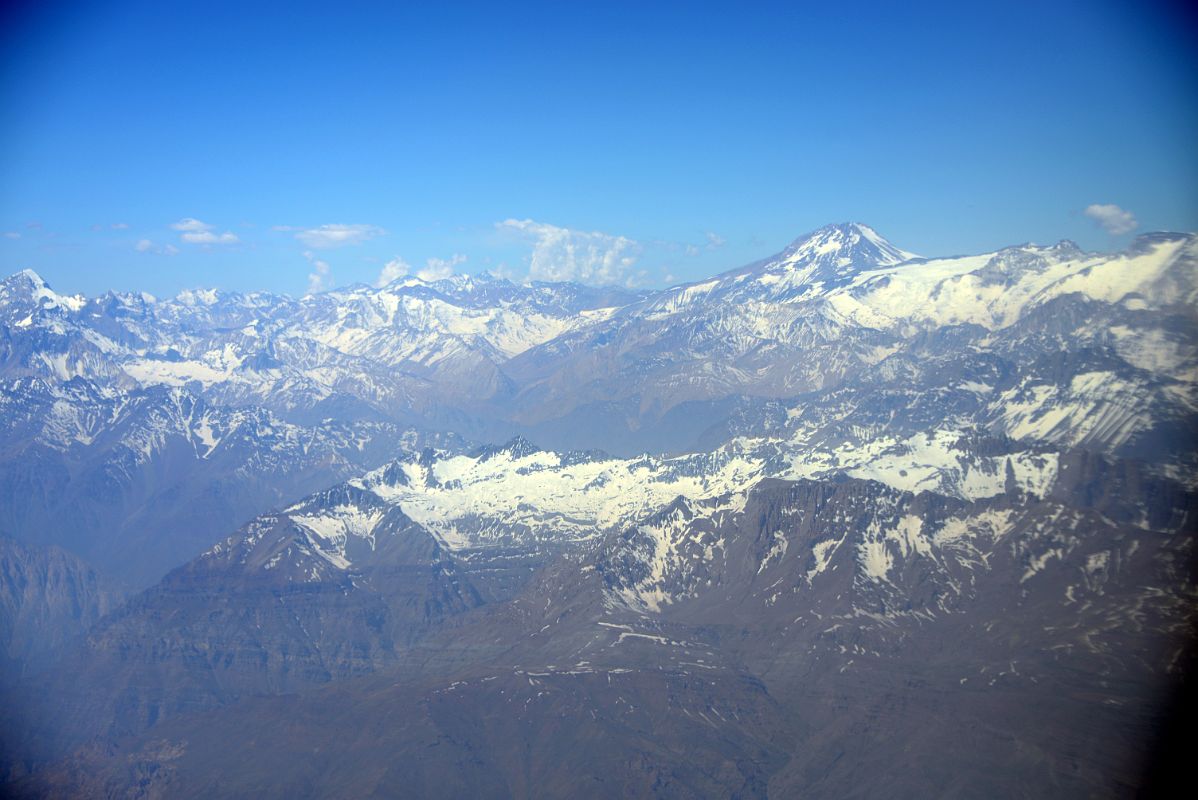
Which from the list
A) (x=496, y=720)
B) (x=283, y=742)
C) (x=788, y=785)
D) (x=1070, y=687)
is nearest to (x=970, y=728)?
(x=1070, y=687)

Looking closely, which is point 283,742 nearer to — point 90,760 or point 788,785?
point 90,760

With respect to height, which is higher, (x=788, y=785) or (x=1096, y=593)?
(x=1096, y=593)

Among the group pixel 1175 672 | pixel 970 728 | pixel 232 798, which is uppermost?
pixel 1175 672

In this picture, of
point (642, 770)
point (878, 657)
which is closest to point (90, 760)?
point (642, 770)

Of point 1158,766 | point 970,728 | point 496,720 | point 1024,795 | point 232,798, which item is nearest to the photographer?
point 1158,766

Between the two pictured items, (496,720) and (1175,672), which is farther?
(496,720)

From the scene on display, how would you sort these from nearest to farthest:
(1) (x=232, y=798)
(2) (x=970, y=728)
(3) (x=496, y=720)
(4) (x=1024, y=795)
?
1. (4) (x=1024, y=795)
2. (2) (x=970, y=728)
3. (1) (x=232, y=798)
4. (3) (x=496, y=720)

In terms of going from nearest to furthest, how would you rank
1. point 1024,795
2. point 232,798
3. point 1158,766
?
point 1158,766
point 1024,795
point 232,798

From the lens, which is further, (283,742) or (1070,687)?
(283,742)

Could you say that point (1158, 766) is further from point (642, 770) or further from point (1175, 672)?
point (642, 770)
